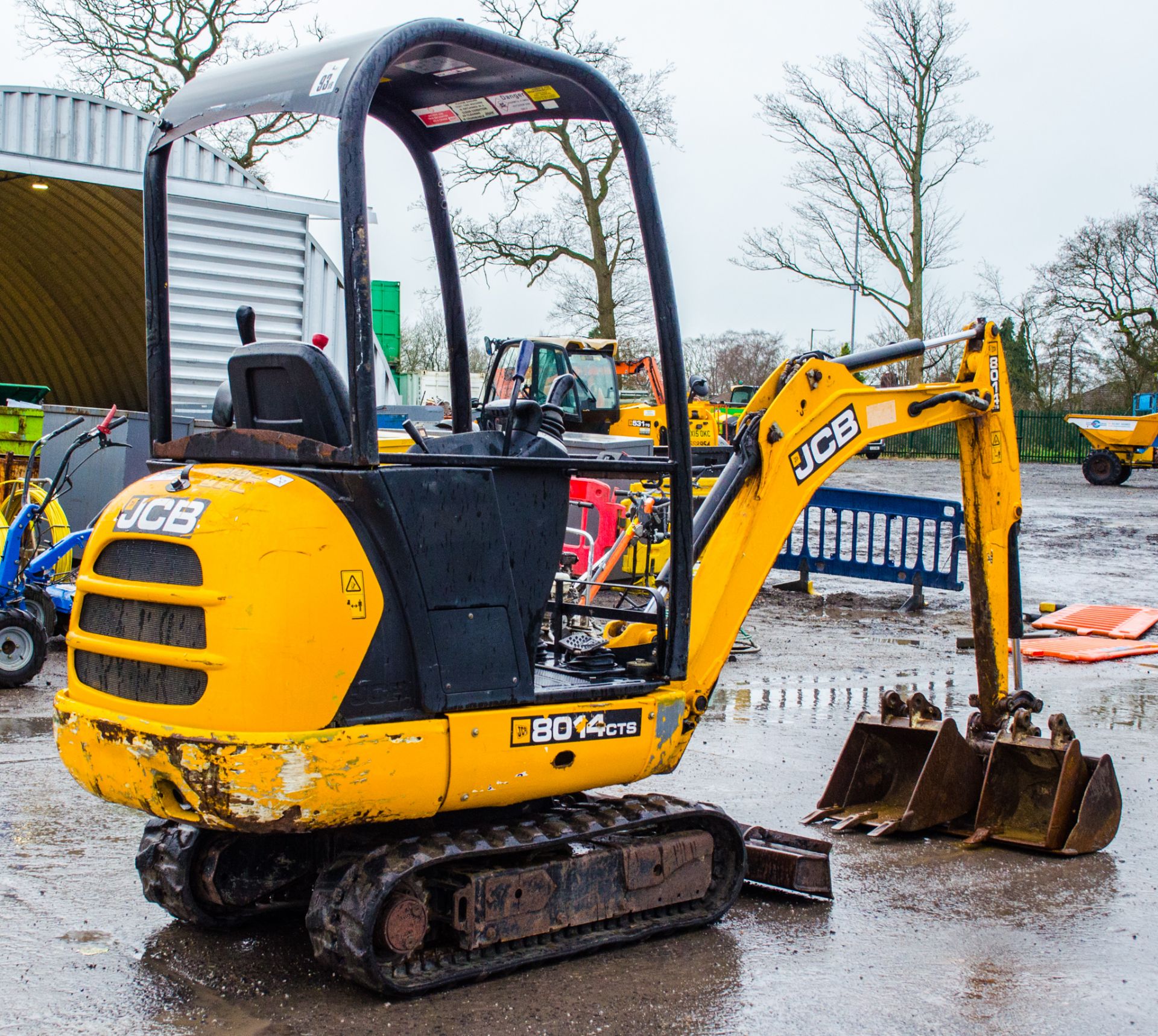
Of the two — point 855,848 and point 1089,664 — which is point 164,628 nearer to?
point 855,848

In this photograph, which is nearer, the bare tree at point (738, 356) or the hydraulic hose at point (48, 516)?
the hydraulic hose at point (48, 516)

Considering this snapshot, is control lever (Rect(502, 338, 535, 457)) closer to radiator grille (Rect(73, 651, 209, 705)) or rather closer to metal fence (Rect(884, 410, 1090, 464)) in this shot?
radiator grille (Rect(73, 651, 209, 705))

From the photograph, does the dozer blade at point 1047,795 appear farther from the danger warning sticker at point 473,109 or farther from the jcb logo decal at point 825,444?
the danger warning sticker at point 473,109

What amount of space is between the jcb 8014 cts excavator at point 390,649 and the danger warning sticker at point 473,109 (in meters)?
0.01

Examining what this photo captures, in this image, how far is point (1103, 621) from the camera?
11656 millimetres

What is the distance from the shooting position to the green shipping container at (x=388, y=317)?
1217 inches

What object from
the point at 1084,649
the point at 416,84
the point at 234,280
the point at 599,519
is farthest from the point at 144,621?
the point at 1084,649

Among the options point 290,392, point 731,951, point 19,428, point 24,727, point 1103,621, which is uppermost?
point 19,428

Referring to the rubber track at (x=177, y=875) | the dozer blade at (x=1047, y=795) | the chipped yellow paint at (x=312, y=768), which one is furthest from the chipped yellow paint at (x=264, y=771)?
the dozer blade at (x=1047, y=795)

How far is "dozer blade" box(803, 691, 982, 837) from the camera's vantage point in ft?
18.7

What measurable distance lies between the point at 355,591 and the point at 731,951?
1.83 m

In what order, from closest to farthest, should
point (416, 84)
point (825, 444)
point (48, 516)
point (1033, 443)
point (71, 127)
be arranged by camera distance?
point (416, 84) → point (825, 444) → point (48, 516) → point (71, 127) → point (1033, 443)

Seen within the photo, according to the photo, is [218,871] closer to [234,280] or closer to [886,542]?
[234,280]

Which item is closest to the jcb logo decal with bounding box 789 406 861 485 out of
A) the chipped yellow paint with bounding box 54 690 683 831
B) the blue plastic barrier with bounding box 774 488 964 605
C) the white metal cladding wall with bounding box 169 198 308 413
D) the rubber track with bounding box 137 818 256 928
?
the chipped yellow paint with bounding box 54 690 683 831
